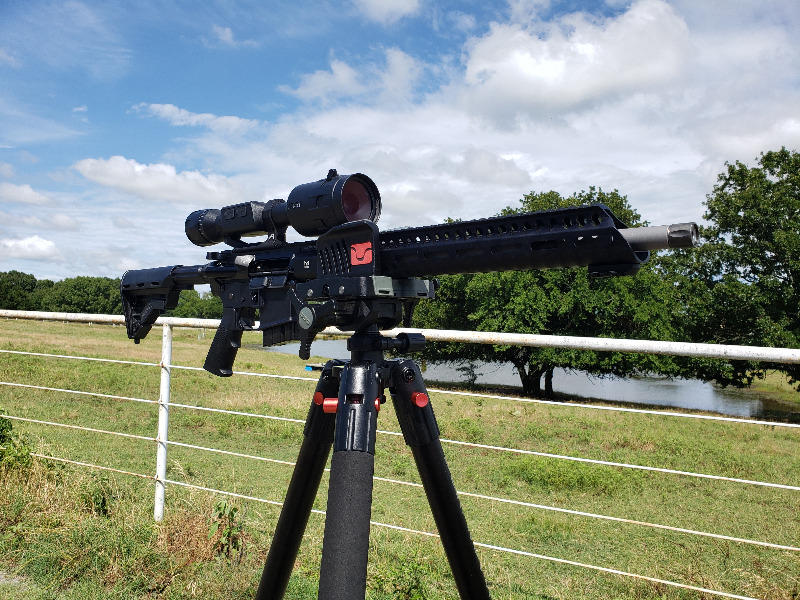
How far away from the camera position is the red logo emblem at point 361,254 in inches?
83.5

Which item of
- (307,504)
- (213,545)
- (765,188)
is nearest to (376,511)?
(213,545)

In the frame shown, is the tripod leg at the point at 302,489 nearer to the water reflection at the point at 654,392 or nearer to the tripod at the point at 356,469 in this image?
the tripod at the point at 356,469

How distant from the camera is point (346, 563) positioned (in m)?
1.81

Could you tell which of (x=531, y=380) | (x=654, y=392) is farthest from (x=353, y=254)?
(x=654, y=392)

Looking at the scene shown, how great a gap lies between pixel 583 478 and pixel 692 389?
3544 centimetres

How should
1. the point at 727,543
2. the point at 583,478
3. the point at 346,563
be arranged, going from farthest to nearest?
the point at 583,478, the point at 727,543, the point at 346,563

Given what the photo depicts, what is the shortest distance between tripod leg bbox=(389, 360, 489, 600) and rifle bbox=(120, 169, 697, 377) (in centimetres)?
25

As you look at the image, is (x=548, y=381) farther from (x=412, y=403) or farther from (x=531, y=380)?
(x=412, y=403)

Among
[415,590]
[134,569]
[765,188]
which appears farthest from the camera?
[765,188]

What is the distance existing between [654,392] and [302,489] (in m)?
37.1

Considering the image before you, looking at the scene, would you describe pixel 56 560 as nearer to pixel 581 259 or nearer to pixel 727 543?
pixel 581 259

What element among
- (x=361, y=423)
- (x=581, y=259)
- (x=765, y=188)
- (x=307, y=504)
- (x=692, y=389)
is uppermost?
(x=765, y=188)

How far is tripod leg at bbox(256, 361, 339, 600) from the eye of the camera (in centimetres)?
232

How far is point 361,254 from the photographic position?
2143 millimetres
